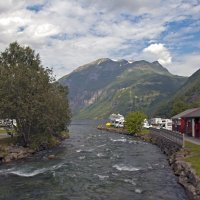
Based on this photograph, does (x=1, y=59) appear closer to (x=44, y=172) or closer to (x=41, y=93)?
(x=41, y=93)

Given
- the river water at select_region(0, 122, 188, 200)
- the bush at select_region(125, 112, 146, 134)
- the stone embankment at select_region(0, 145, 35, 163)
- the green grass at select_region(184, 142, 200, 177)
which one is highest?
the bush at select_region(125, 112, 146, 134)

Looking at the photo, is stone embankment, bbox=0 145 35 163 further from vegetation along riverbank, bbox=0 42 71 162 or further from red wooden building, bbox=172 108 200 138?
red wooden building, bbox=172 108 200 138

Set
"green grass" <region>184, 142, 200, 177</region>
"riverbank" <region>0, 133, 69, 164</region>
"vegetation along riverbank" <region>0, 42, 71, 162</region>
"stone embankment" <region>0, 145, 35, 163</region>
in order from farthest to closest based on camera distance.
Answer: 1. "vegetation along riverbank" <region>0, 42, 71, 162</region>
2. "riverbank" <region>0, 133, 69, 164</region>
3. "stone embankment" <region>0, 145, 35, 163</region>
4. "green grass" <region>184, 142, 200, 177</region>

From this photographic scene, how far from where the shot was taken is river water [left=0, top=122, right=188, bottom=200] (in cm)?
3728

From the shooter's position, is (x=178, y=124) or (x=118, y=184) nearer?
(x=118, y=184)

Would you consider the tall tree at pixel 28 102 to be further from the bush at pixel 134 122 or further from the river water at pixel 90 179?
the bush at pixel 134 122

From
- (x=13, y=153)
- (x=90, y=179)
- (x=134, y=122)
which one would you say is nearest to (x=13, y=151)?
(x=13, y=153)

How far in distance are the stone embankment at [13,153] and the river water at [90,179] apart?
4.02m

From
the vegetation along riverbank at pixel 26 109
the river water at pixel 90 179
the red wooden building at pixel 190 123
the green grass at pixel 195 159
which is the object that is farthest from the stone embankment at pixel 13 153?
the red wooden building at pixel 190 123

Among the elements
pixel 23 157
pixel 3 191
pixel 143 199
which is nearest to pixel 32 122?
pixel 23 157

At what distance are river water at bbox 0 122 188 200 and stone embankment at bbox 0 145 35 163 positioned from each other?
402 cm

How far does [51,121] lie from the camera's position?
80812 mm

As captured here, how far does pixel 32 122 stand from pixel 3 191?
4188cm

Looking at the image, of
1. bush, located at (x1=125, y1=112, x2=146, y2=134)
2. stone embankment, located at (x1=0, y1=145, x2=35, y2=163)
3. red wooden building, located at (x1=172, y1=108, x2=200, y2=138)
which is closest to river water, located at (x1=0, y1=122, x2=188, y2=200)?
stone embankment, located at (x1=0, y1=145, x2=35, y2=163)
